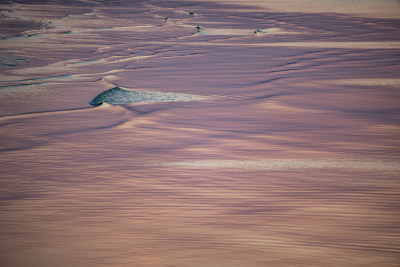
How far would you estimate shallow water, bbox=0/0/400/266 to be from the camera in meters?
1.13

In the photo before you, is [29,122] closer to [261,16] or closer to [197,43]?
[197,43]

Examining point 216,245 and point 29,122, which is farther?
point 29,122

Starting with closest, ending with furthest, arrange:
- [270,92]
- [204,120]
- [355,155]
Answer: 1. [355,155]
2. [204,120]
3. [270,92]

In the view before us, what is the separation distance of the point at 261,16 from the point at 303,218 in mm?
6619

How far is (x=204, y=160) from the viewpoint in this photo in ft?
5.70

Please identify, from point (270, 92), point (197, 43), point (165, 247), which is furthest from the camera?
point (197, 43)

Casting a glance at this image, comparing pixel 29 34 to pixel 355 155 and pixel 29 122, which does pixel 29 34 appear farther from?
pixel 355 155

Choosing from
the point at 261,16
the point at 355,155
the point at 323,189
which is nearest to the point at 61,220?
the point at 323,189

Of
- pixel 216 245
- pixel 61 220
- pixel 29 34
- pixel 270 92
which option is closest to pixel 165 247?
pixel 216 245

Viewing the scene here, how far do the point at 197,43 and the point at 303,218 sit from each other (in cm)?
386

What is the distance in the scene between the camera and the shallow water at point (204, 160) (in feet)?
3.71

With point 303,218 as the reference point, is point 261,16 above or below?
above

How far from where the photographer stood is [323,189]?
1440 mm

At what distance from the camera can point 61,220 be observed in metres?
1.26
